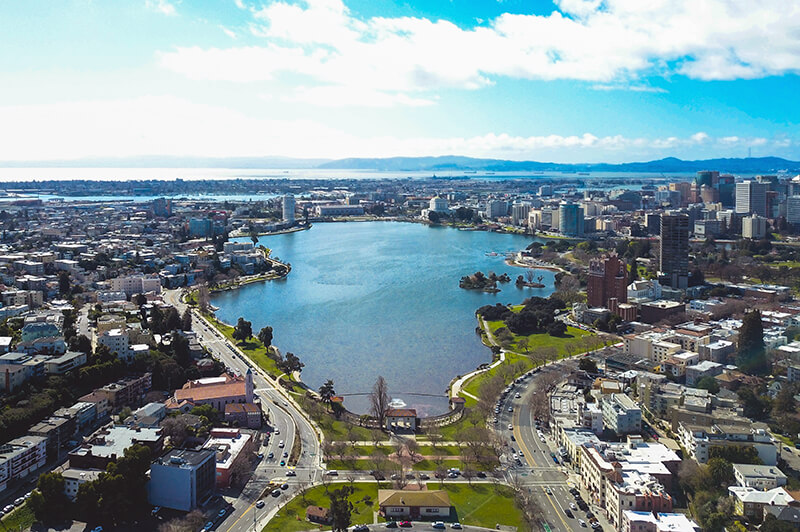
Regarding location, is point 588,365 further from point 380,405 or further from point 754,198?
point 754,198

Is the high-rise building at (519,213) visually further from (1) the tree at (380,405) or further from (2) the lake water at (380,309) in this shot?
(1) the tree at (380,405)

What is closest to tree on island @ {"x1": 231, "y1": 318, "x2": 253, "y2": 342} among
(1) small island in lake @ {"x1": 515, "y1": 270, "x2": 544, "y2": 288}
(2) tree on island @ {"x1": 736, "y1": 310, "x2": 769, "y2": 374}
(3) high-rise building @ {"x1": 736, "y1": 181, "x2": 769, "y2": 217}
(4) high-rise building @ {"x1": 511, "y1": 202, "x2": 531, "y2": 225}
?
(2) tree on island @ {"x1": 736, "y1": 310, "x2": 769, "y2": 374}

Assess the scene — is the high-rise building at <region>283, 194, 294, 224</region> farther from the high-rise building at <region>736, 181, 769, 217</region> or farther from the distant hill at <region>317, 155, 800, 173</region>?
the distant hill at <region>317, 155, 800, 173</region>

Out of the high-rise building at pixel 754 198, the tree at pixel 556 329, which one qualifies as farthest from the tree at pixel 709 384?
the high-rise building at pixel 754 198

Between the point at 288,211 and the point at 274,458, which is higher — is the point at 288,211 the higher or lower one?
the higher one

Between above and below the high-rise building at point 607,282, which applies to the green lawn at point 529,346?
below

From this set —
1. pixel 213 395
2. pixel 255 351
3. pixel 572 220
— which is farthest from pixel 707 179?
pixel 213 395

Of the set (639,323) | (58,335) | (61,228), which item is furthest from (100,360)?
(61,228)
